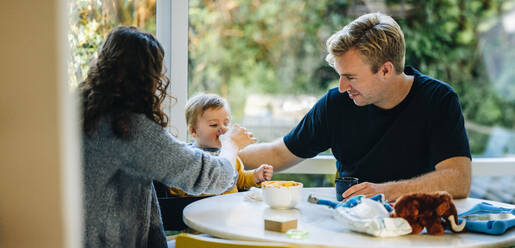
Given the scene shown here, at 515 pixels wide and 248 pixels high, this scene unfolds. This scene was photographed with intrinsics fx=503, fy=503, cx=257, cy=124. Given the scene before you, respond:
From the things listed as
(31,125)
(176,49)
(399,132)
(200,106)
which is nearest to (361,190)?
(399,132)

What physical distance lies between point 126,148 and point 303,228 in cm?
54

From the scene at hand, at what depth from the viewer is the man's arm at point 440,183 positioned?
1.76 metres

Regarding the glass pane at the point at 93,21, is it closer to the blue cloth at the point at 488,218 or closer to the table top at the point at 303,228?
the table top at the point at 303,228

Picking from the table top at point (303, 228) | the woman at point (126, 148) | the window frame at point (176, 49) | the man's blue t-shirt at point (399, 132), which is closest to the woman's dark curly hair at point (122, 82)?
the woman at point (126, 148)

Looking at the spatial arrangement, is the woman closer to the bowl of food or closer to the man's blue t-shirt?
the bowl of food

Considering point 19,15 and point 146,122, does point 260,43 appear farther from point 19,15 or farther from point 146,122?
point 19,15

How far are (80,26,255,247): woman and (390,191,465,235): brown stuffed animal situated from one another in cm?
55

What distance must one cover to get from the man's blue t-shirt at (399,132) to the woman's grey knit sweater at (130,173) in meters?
0.88

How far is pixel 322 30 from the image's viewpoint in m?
2.84

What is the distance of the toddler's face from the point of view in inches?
84.4

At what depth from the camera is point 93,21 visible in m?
2.17

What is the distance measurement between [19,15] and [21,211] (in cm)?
25

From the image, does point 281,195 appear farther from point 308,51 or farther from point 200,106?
point 308,51

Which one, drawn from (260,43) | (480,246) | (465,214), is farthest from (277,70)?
(480,246)
